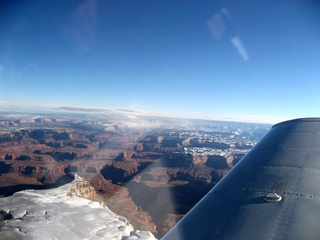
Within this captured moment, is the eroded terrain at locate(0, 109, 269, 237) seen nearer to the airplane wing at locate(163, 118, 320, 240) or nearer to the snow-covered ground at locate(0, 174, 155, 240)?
the snow-covered ground at locate(0, 174, 155, 240)

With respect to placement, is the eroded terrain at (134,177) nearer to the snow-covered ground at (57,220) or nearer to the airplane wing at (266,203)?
the snow-covered ground at (57,220)

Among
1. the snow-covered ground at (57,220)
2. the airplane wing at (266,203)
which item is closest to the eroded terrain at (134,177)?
the snow-covered ground at (57,220)

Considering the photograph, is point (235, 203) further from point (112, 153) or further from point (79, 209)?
point (112, 153)

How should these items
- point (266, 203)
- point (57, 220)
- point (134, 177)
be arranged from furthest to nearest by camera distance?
point (134, 177), point (57, 220), point (266, 203)

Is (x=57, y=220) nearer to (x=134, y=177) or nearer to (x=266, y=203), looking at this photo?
(x=266, y=203)

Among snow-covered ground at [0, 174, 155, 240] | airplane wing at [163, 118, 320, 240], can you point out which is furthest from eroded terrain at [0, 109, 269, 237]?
airplane wing at [163, 118, 320, 240]

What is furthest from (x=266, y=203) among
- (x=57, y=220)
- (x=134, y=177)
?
(x=134, y=177)
